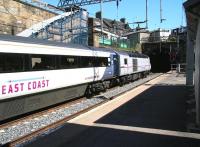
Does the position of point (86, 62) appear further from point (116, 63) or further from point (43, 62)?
point (116, 63)

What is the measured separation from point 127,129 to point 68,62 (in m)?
6.51

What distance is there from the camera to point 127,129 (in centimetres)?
1099

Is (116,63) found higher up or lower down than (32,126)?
higher up

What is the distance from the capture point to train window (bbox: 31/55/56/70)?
44.2ft

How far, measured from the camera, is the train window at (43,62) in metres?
13.5

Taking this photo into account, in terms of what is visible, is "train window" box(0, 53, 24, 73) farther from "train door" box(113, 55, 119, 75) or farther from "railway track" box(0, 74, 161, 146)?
"train door" box(113, 55, 119, 75)

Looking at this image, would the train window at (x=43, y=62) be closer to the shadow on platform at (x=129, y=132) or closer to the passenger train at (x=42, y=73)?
the passenger train at (x=42, y=73)

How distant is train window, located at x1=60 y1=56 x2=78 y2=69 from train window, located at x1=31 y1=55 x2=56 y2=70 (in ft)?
2.75

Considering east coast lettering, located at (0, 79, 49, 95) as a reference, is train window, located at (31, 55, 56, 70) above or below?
above

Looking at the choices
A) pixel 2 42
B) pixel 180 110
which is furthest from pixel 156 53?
pixel 2 42

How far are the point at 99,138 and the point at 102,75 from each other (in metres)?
12.5

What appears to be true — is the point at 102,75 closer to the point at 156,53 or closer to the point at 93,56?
the point at 93,56

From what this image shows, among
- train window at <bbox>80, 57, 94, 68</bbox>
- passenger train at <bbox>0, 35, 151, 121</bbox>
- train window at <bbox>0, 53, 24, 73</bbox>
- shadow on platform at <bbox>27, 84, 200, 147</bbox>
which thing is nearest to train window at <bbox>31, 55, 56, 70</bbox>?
passenger train at <bbox>0, 35, 151, 121</bbox>

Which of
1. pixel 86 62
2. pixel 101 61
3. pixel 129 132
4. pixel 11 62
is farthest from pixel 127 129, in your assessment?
pixel 101 61
